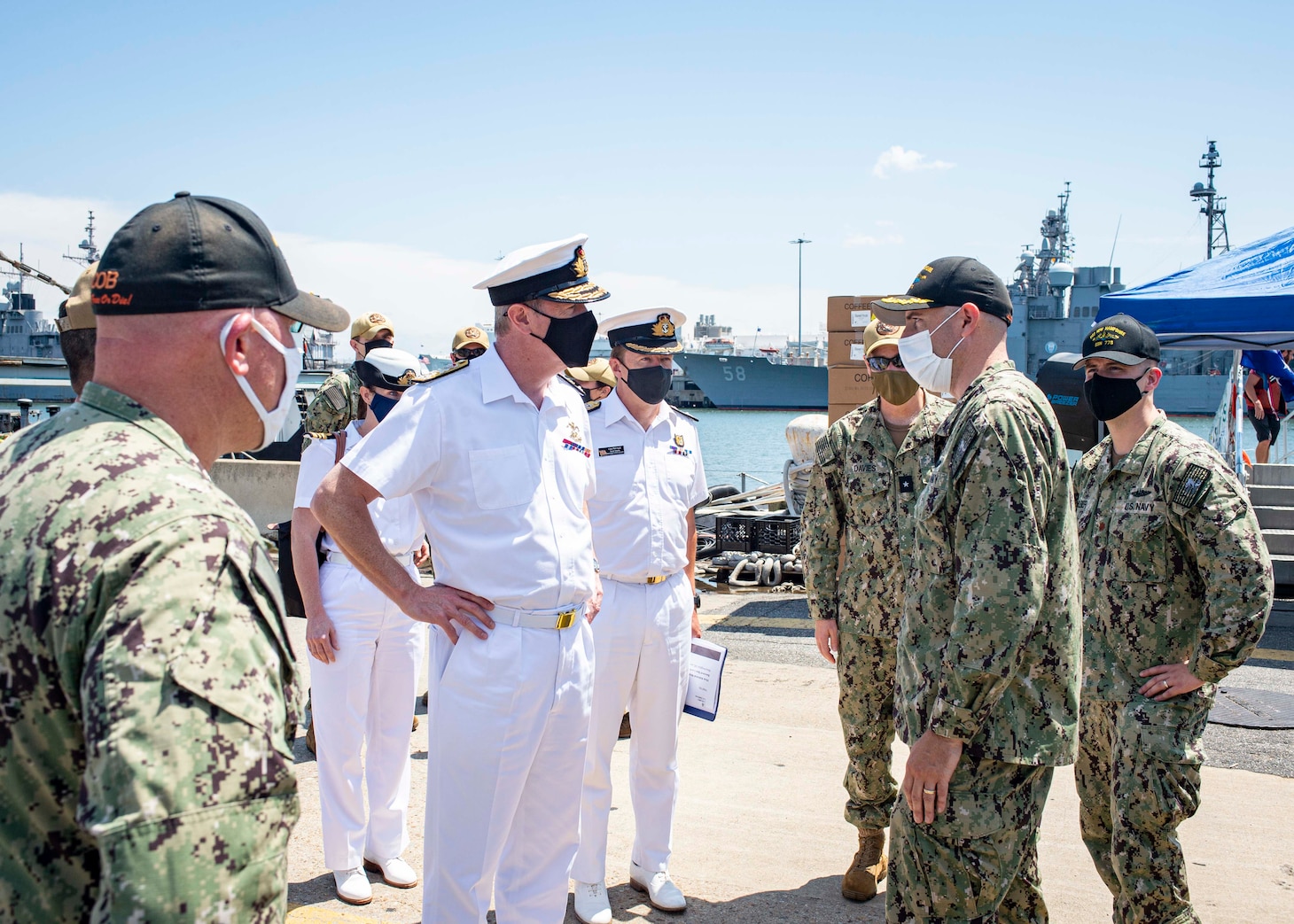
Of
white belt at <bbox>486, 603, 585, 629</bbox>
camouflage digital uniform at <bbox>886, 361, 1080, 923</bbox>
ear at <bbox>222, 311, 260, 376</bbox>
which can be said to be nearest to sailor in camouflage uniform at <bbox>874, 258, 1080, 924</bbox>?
camouflage digital uniform at <bbox>886, 361, 1080, 923</bbox>

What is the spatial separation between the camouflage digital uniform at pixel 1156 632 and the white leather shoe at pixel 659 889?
1580 mm

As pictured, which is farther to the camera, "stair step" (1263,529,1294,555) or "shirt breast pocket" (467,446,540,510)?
"stair step" (1263,529,1294,555)

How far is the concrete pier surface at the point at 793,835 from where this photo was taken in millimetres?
3869

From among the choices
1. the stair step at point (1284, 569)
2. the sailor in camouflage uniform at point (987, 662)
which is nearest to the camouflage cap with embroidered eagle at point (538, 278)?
the sailor in camouflage uniform at point (987, 662)

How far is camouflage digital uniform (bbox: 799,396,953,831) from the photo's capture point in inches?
166

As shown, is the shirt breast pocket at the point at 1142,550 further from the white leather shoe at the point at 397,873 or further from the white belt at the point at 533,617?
the white leather shoe at the point at 397,873

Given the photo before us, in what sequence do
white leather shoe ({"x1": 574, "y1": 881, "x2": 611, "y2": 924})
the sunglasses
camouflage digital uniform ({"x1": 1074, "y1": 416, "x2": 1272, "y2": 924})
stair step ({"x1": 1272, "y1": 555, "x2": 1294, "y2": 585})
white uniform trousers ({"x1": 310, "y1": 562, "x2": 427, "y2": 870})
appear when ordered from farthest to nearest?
stair step ({"x1": 1272, "y1": 555, "x2": 1294, "y2": 585}) < the sunglasses < white uniform trousers ({"x1": 310, "y1": 562, "x2": 427, "y2": 870}) < white leather shoe ({"x1": 574, "y1": 881, "x2": 611, "y2": 924}) < camouflage digital uniform ({"x1": 1074, "y1": 416, "x2": 1272, "y2": 924})

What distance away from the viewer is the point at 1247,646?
3.23m

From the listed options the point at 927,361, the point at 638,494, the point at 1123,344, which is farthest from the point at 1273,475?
the point at 927,361

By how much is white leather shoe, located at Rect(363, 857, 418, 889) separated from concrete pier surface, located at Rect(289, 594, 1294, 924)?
32 millimetres

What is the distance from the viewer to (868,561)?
4414 millimetres

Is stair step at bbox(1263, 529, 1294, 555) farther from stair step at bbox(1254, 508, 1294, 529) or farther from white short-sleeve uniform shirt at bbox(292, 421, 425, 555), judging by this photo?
white short-sleeve uniform shirt at bbox(292, 421, 425, 555)

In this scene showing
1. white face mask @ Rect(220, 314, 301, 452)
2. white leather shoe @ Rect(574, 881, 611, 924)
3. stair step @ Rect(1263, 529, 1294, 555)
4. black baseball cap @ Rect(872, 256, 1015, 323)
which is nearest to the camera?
white face mask @ Rect(220, 314, 301, 452)

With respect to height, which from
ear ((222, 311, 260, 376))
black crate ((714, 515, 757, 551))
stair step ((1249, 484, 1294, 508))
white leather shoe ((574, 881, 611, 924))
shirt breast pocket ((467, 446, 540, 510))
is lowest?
black crate ((714, 515, 757, 551))
